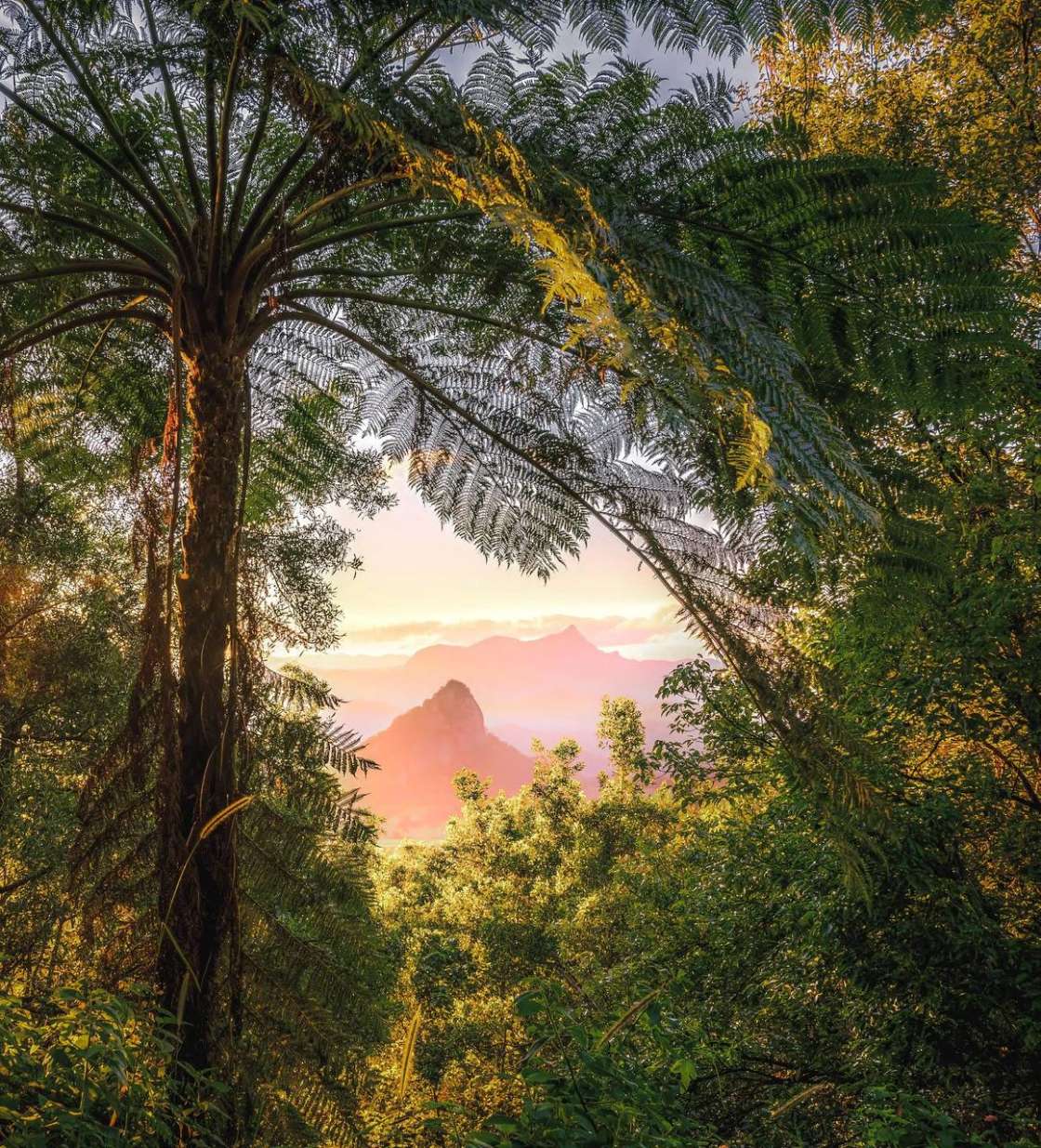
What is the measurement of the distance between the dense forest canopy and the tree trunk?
0.01 meters

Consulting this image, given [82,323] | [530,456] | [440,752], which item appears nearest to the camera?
[82,323]

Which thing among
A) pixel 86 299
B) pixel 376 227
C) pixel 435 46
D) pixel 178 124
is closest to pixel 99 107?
pixel 178 124

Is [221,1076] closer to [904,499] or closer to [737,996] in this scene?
[904,499]

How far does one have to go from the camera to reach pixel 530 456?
280cm

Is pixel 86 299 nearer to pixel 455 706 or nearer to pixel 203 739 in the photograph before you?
pixel 203 739

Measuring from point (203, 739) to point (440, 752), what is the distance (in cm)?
12512

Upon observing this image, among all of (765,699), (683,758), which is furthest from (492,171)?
(683,758)

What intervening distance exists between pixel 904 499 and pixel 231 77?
204cm

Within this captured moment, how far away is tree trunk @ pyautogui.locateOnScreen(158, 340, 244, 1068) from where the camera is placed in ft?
6.52

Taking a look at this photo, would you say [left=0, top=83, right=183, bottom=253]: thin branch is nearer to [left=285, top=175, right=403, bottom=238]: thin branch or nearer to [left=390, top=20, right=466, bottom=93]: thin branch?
[left=285, top=175, right=403, bottom=238]: thin branch

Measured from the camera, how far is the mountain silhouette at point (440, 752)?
115 metres

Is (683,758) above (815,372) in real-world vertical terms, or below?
below

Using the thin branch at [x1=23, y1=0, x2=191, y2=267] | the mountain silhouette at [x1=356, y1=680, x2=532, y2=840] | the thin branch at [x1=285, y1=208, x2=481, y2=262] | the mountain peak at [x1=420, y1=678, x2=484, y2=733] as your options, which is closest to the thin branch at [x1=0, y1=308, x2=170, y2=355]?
the thin branch at [x1=23, y1=0, x2=191, y2=267]

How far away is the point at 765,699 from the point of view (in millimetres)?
1869
